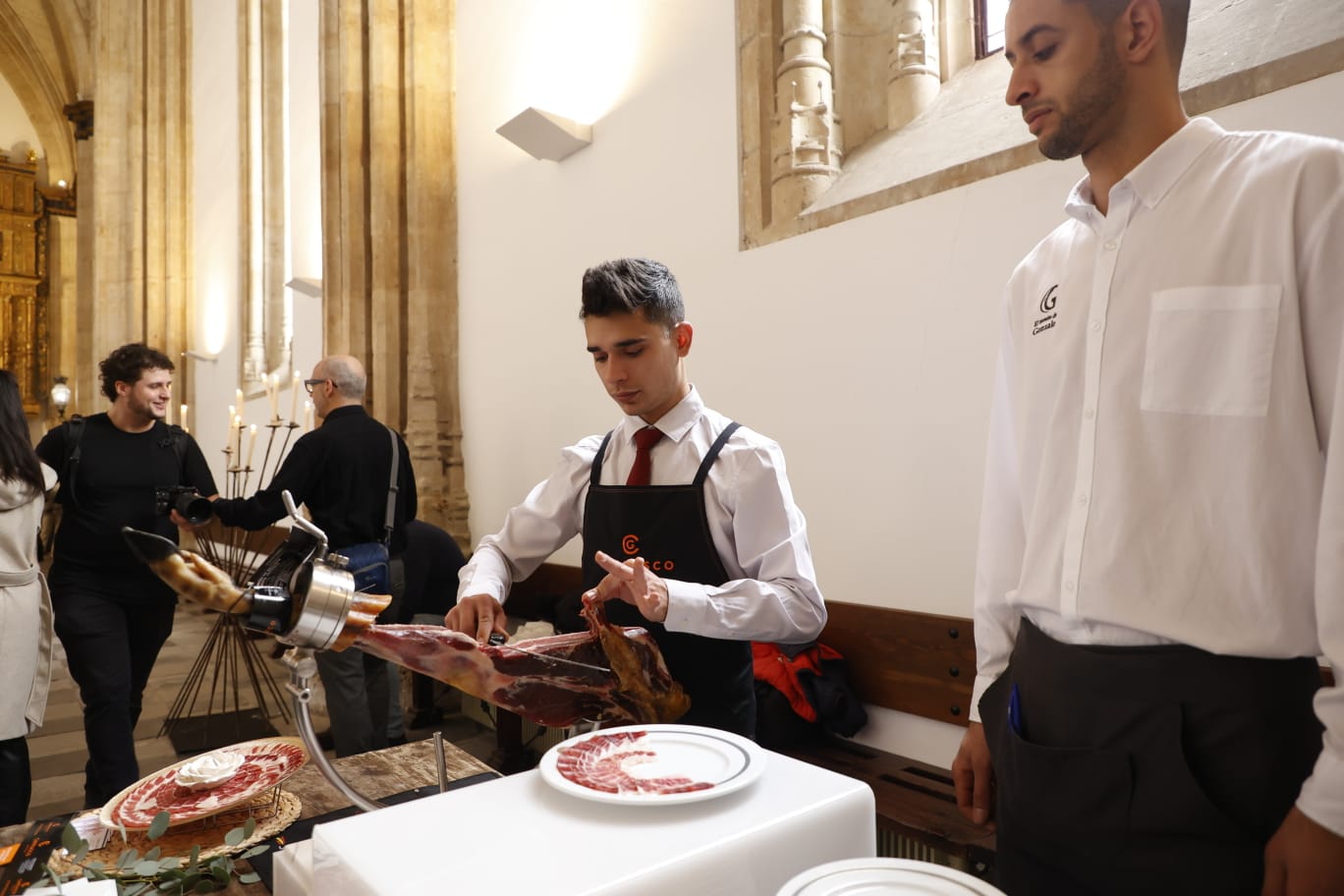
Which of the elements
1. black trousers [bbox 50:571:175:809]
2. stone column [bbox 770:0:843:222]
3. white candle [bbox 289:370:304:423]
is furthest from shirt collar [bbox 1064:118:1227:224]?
white candle [bbox 289:370:304:423]

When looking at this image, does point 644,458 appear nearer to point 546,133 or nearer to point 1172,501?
point 1172,501

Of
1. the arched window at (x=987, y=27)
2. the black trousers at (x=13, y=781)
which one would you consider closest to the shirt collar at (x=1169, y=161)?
the arched window at (x=987, y=27)

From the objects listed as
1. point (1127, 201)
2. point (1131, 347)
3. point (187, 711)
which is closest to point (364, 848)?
point (1131, 347)

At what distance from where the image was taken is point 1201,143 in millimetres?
1102

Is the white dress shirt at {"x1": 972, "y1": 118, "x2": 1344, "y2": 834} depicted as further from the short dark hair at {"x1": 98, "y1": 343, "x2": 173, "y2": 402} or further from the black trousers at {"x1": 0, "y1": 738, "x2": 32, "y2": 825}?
the short dark hair at {"x1": 98, "y1": 343, "x2": 173, "y2": 402}

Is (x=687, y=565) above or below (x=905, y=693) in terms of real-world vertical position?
above

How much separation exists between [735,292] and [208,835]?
265cm

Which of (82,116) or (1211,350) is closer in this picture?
(1211,350)

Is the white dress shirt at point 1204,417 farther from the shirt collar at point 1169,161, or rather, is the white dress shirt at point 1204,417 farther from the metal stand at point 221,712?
the metal stand at point 221,712

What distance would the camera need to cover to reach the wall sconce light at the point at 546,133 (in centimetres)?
417

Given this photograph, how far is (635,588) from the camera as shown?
4.38ft

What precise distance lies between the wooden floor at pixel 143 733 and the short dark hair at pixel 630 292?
301 cm

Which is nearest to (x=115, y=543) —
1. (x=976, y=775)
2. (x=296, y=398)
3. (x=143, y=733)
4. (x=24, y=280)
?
(x=143, y=733)

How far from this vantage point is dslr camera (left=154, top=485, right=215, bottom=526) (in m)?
3.13
